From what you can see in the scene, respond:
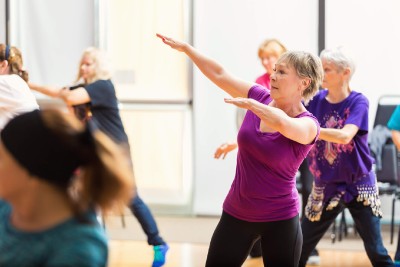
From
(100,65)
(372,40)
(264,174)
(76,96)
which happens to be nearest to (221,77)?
(264,174)

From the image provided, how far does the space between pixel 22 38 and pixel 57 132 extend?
624 centimetres

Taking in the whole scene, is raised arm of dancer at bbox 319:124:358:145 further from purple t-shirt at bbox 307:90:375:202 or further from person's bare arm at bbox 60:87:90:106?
person's bare arm at bbox 60:87:90:106

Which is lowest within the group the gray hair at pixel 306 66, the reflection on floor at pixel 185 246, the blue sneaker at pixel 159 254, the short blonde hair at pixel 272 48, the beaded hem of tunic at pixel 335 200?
the reflection on floor at pixel 185 246

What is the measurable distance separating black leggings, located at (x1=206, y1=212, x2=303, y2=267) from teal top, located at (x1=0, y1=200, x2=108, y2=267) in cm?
154

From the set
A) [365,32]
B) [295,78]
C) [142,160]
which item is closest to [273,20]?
[365,32]

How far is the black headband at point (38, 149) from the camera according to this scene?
173cm

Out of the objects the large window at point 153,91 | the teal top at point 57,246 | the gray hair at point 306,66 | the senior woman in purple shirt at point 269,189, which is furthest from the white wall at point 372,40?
the teal top at point 57,246

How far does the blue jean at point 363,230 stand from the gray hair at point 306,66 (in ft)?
4.41

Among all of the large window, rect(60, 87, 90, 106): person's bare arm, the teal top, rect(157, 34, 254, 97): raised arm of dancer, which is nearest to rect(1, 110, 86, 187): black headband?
the teal top

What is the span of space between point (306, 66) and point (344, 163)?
4.23ft

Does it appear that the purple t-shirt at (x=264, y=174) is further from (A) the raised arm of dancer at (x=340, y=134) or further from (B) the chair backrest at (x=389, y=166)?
(B) the chair backrest at (x=389, y=166)

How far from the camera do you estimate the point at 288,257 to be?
10.8ft

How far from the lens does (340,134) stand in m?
4.23

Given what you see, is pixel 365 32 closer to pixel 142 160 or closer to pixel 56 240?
pixel 142 160
